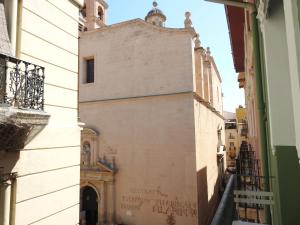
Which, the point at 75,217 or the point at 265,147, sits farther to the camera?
the point at 75,217

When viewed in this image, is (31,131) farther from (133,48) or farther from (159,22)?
(159,22)

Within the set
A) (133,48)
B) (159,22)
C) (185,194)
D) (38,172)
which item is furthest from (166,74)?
(38,172)

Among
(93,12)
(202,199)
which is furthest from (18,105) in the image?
(93,12)

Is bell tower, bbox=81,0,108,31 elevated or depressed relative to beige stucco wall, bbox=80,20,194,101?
elevated

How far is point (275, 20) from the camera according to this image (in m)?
2.61

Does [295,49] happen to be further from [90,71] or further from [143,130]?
[90,71]

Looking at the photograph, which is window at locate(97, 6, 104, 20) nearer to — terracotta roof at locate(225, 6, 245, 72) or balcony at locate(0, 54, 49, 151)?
terracotta roof at locate(225, 6, 245, 72)

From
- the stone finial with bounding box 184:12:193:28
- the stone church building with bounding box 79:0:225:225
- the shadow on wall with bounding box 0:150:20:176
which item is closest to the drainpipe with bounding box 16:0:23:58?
the shadow on wall with bounding box 0:150:20:176

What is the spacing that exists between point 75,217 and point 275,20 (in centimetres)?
462

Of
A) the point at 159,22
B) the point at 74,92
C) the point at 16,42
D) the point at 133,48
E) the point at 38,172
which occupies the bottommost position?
the point at 38,172

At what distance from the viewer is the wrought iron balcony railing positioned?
10.8ft

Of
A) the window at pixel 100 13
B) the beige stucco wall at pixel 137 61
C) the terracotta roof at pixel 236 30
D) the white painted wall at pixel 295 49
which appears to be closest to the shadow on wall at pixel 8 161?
the white painted wall at pixel 295 49

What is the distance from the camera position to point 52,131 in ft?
14.5

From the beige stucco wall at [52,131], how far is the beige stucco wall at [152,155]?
9240 mm
